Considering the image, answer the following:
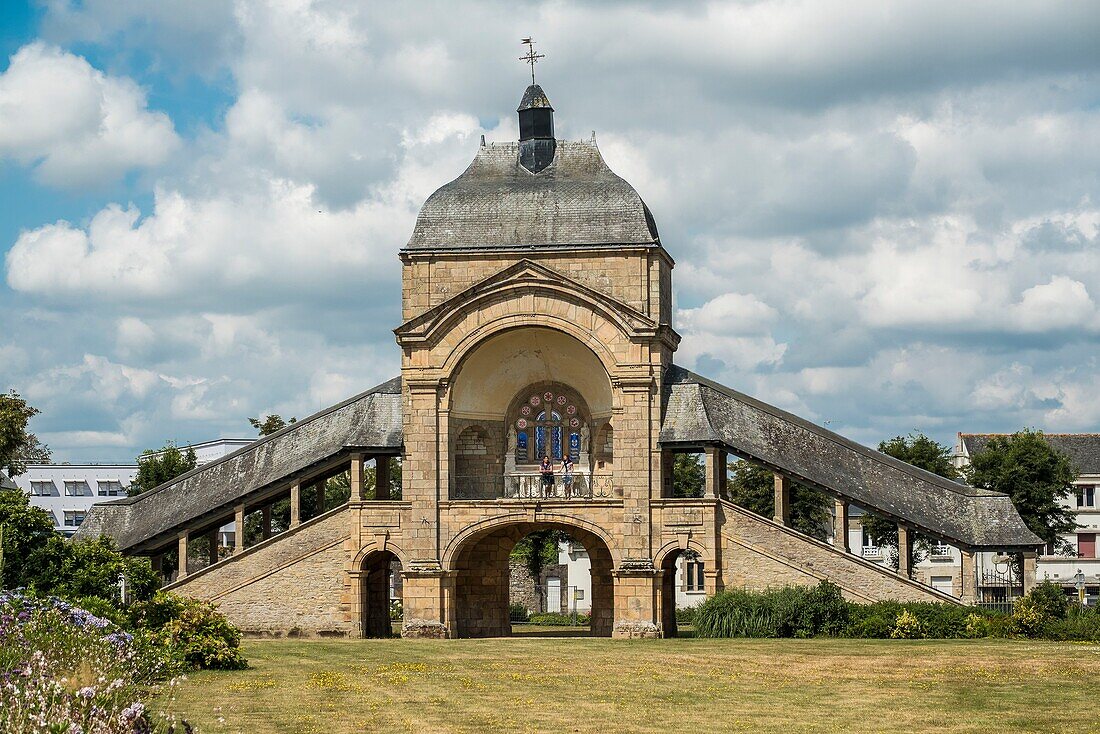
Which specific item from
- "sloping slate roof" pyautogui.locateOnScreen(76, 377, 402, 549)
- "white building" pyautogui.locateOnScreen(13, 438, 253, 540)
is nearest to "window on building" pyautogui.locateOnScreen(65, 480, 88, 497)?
"white building" pyautogui.locateOnScreen(13, 438, 253, 540)

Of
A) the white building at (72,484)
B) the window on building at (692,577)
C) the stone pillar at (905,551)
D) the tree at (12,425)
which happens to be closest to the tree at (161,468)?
the tree at (12,425)

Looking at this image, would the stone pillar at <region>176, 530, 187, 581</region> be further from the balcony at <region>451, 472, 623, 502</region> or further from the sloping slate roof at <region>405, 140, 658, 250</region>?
the sloping slate roof at <region>405, 140, 658, 250</region>

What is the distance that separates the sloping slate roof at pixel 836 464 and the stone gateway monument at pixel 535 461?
6 centimetres

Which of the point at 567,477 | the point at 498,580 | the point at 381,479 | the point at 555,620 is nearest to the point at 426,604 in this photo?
the point at 498,580

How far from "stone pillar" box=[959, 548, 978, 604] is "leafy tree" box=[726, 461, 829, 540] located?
19646mm

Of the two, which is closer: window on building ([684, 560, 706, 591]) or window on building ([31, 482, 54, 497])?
window on building ([684, 560, 706, 591])

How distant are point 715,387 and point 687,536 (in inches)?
175

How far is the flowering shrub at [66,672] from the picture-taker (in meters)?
13.8

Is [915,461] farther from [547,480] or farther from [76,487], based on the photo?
[76,487]

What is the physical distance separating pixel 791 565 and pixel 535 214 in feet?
40.7

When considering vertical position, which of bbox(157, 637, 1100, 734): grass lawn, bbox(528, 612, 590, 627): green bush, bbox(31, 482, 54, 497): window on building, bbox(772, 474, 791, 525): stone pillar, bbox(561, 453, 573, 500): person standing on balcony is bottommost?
bbox(528, 612, 590, 627): green bush

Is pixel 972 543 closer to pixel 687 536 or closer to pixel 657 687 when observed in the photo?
pixel 687 536

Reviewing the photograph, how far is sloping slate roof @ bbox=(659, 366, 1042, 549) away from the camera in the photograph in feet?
136

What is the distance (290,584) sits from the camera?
43781mm
